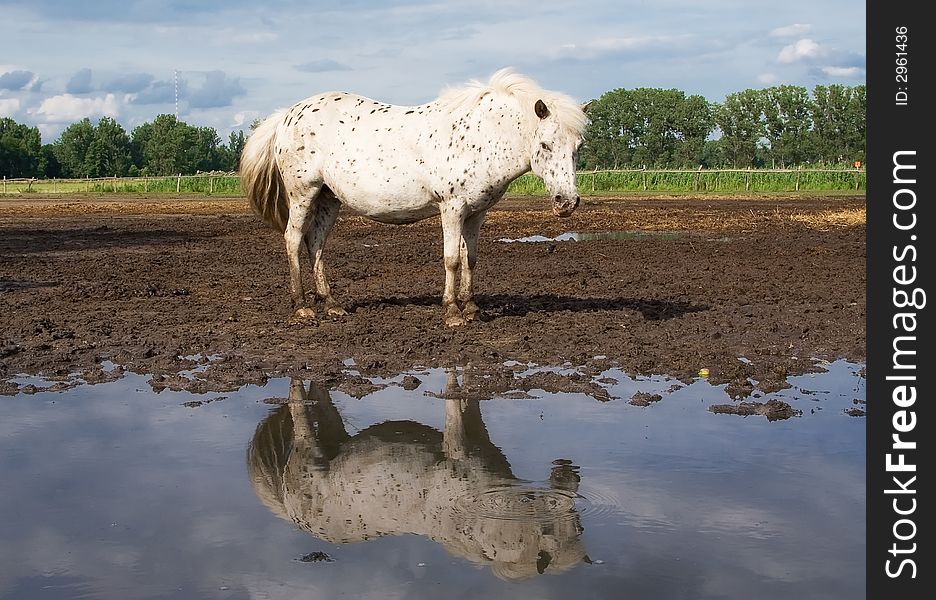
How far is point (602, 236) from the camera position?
23547 mm

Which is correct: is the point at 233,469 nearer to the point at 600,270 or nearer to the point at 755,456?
the point at 755,456

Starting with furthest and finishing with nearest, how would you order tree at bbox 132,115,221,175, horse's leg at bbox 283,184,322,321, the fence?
tree at bbox 132,115,221,175 < the fence < horse's leg at bbox 283,184,322,321

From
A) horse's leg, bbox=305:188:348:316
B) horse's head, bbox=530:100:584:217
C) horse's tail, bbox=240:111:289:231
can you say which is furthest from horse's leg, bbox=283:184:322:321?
horse's head, bbox=530:100:584:217

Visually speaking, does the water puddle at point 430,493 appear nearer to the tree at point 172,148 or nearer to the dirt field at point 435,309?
the dirt field at point 435,309

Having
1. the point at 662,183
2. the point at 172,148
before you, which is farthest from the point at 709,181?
the point at 172,148

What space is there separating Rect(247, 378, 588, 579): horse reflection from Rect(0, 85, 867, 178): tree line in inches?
3736

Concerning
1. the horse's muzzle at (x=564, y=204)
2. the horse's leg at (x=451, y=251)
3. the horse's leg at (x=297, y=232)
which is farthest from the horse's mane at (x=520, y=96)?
the horse's leg at (x=297, y=232)

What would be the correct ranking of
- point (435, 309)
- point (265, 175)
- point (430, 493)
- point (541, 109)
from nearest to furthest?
point (430, 493) → point (541, 109) → point (435, 309) → point (265, 175)

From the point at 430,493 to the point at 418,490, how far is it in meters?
0.08

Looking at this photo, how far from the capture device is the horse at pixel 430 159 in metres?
10.2

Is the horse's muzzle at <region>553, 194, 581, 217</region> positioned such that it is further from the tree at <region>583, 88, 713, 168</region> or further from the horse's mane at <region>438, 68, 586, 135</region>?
the tree at <region>583, 88, 713, 168</region>

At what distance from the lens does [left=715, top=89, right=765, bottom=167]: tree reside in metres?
108

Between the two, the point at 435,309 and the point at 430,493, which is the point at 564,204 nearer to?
the point at 435,309
